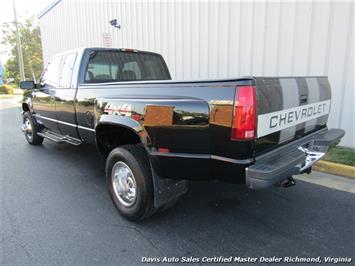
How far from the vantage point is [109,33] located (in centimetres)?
1116

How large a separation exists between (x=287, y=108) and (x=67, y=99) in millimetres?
3116

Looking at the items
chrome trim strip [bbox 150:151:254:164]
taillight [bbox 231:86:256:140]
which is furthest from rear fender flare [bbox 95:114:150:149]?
taillight [bbox 231:86:256:140]

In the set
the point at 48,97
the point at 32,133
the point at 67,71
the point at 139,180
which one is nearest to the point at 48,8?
the point at 32,133

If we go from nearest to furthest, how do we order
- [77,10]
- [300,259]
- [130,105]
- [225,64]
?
[300,259], [130,105], [225,64], [77,10]

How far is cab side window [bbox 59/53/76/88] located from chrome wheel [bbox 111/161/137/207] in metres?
1.74

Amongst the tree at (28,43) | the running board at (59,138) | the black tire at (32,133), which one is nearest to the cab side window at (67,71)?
the running board at (59,138)

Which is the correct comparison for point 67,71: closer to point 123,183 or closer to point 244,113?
point 123,183

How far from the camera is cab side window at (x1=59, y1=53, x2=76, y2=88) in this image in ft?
14.3

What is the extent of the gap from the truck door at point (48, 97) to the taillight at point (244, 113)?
3566 mm

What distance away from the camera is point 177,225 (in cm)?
303

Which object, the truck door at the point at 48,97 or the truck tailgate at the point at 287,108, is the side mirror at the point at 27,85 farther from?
the truck tailgate at the point at 287,108

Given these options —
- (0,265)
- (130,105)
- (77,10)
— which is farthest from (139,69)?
(77,10)

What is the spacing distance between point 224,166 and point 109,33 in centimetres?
1015

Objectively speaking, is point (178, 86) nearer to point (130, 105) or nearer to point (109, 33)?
point (130, 105)
